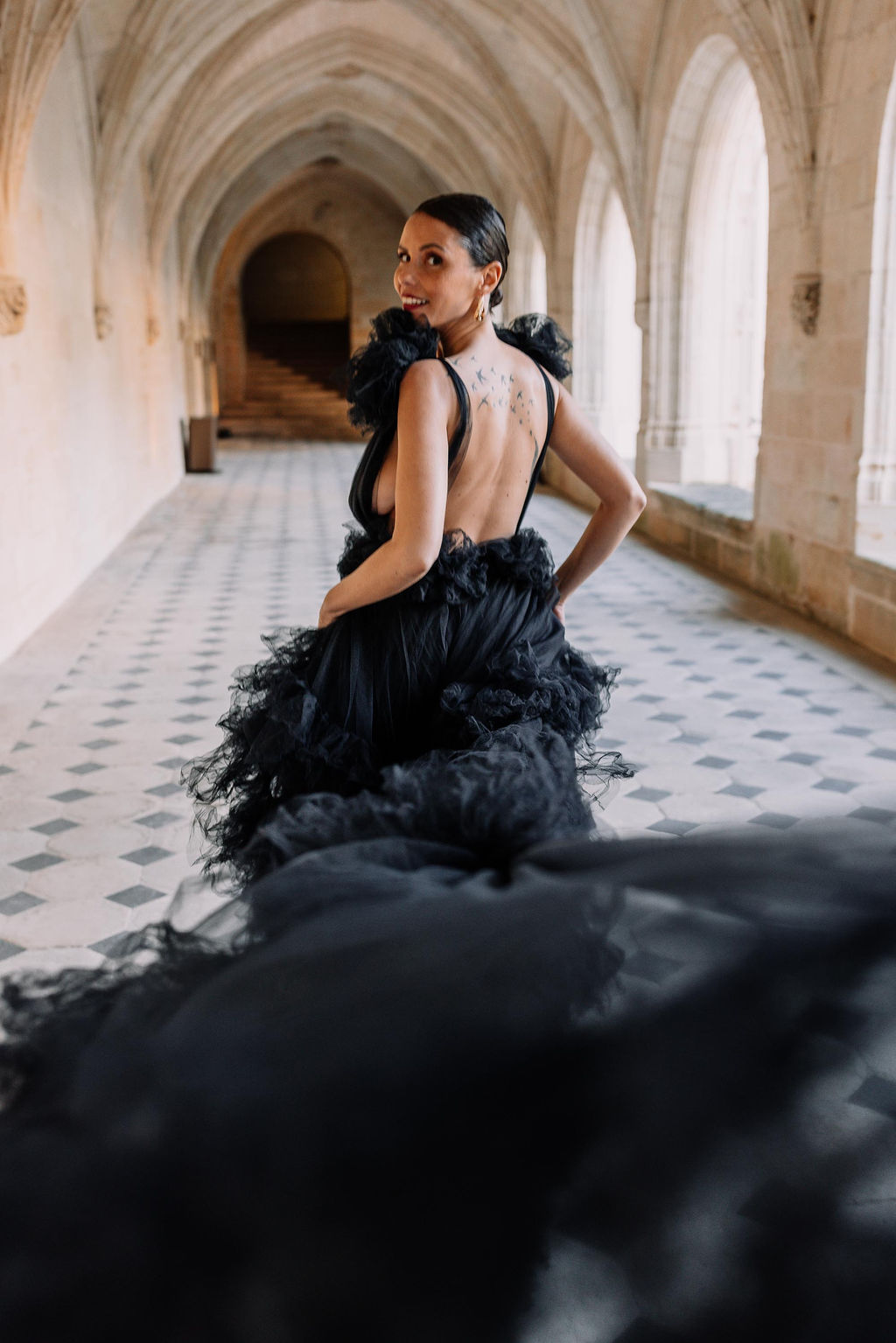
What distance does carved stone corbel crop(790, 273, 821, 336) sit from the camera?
715cm

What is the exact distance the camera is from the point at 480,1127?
953mm

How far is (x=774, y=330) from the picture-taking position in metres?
7.95

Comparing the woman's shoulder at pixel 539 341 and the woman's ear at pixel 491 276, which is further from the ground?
the woman's ear at pixel 491 276

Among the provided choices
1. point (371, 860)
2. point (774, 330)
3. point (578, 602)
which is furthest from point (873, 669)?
point (371, 860)

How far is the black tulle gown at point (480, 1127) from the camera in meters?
0.92

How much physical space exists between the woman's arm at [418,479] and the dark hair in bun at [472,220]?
0.61ft

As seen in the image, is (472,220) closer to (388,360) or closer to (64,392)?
(388,360)

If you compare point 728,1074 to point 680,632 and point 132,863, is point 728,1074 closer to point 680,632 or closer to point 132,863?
point 132,863

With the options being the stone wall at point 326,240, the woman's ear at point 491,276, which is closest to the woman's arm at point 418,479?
the woman's ear at point 491,276

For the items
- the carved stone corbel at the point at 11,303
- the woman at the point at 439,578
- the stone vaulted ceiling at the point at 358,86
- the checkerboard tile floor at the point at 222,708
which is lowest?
the checkerboard tile floor at the point at 222,708

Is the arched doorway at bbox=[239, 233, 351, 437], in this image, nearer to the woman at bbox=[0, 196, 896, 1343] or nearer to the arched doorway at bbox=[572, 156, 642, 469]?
the arched doorway at bbox=[572, 156, 642, 469]

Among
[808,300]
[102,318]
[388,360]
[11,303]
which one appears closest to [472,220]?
[388,360]

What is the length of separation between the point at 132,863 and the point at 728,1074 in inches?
121

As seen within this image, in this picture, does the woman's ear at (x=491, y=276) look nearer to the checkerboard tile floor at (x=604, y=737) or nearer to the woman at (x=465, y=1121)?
the checkerboard tile floor at (x=604, y=737)
